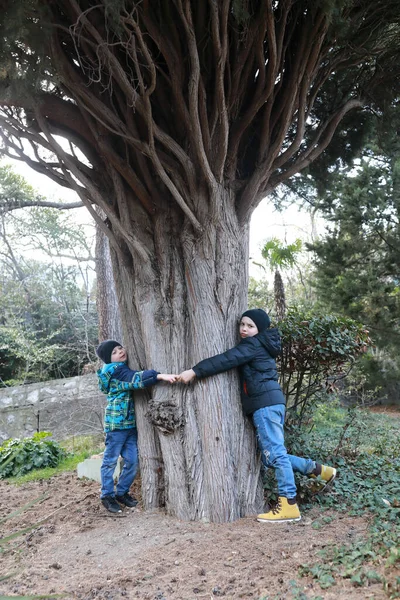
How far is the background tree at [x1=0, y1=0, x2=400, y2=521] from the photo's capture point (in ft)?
12.3

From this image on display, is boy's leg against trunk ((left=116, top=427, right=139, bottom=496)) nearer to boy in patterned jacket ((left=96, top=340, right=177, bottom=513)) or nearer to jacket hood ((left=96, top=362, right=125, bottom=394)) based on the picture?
boy in patterned jacket ((left=96, top=340, right=177, bottom=513))

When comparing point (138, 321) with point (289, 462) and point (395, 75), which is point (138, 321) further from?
point (395, 75)

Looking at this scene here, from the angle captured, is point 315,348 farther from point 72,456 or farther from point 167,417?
point 72,456

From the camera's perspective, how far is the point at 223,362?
403 centimetres

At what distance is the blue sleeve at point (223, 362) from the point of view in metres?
4.02

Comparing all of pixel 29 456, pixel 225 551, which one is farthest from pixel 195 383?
pixel 29 456

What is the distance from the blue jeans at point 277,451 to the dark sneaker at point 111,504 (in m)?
1.39

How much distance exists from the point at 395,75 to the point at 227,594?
5.10 meters

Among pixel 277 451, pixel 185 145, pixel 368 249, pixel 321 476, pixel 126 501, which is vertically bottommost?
pixel 126 501

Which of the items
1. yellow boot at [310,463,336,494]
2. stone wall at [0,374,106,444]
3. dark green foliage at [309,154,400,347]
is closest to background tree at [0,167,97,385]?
stone wall at [0,374,106,444]

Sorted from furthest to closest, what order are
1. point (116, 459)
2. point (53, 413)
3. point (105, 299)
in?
point (53, 413) < point (105, 299) < point (116, 459)

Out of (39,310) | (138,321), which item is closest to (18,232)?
(39,310)

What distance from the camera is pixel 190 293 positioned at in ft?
14.2

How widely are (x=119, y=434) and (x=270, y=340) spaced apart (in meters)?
1.67
